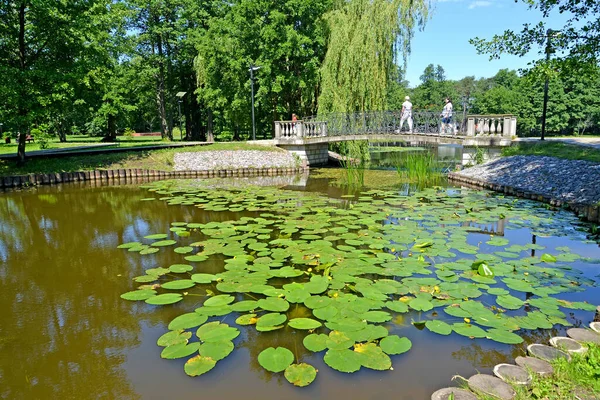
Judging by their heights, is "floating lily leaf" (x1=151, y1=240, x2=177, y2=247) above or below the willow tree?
below

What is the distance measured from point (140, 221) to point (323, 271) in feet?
16.7

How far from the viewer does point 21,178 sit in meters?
13.7

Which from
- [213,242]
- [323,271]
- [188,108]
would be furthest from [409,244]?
[188,108]

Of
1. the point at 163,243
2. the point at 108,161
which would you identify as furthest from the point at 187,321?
the point at 108,161

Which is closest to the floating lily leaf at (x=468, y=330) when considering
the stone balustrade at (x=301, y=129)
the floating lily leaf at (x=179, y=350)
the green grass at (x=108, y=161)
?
the floating lily leaf at (x=179, y=350)

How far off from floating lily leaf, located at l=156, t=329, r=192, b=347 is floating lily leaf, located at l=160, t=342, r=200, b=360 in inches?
2.1

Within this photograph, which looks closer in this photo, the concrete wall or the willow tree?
the willow tree

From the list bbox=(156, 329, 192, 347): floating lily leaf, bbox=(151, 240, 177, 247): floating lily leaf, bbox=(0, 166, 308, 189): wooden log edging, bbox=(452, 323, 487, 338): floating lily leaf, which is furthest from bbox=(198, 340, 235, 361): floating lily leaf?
bbox=(0, 166, 308, 189): wooden log edging

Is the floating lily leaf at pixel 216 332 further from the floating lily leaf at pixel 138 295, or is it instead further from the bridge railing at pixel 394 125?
the bridge railing at pixel 394 125

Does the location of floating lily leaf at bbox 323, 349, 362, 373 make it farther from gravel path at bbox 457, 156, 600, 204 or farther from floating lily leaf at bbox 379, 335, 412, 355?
gravel path at bbox 457, 156, 600, 204

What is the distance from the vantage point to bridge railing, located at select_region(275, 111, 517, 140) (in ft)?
48.0

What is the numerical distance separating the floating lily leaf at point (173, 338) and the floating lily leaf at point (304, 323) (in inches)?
36.7

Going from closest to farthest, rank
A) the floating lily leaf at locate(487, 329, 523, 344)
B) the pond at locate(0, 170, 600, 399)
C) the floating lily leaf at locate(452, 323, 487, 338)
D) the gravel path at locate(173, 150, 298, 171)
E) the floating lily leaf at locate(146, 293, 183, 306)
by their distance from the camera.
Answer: the pond at locate(0, 170, 600, 399), the floating lily leaf at locate(487, 329, 523, 344), the floating lily leaf at locate(452, 323, 487, 338), the floating lily leaf at locate(146, 293, 183, 306), the gravel path at locate(173, 150, 298, 171)

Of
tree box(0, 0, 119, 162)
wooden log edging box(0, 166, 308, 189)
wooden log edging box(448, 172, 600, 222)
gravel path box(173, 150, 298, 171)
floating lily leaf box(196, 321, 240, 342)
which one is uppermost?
tree box(0, 0, 119, 162)
